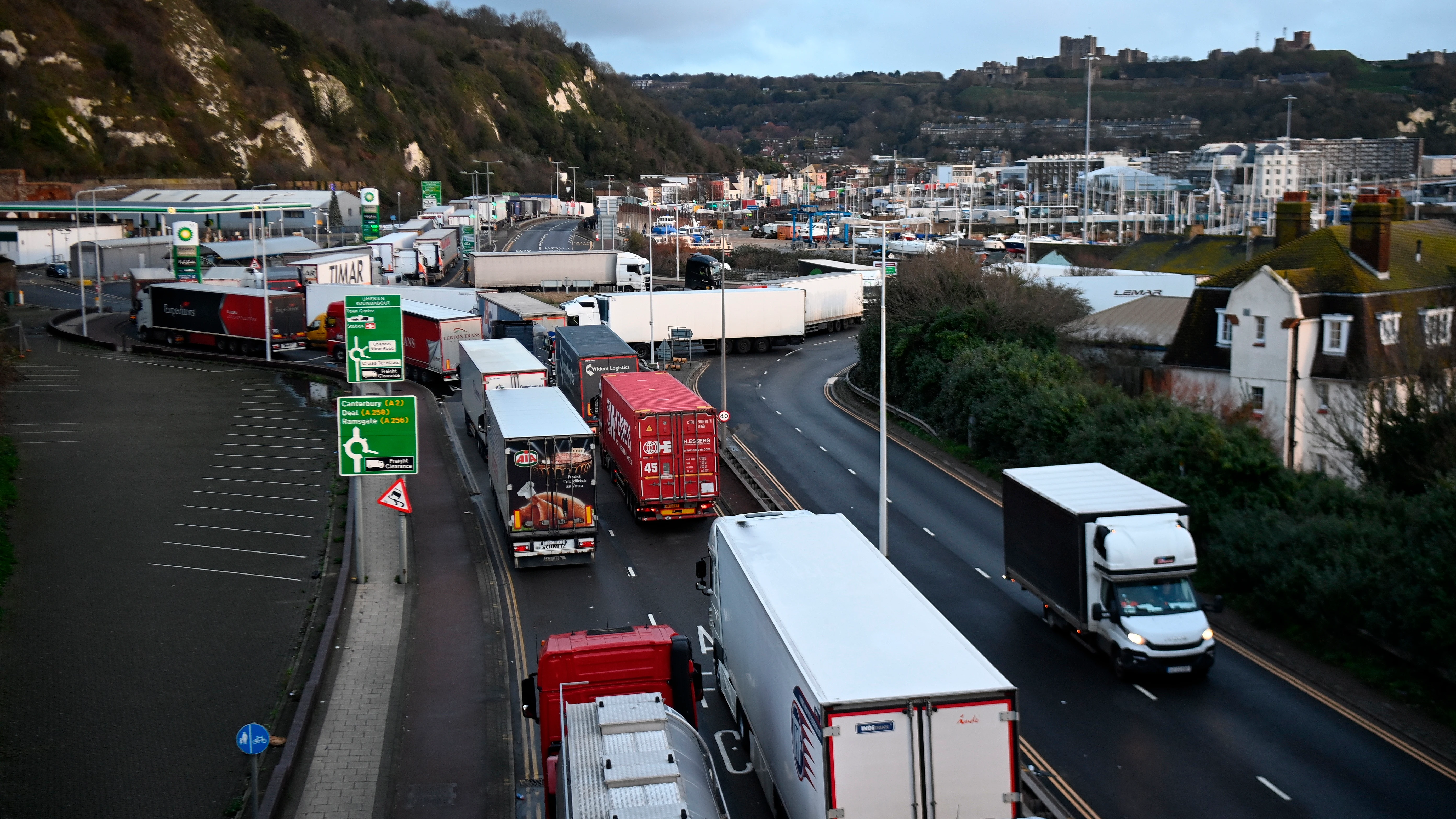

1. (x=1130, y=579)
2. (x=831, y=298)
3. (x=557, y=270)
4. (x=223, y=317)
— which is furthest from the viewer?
(x=557, y=270)

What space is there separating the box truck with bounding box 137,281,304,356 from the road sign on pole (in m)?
31.5

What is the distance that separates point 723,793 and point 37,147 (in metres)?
108

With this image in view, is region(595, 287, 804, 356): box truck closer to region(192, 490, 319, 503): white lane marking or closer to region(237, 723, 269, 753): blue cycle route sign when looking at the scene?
region(192, 490, 319, 503): white lane marking

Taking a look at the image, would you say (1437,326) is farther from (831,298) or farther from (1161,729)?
(831,298)

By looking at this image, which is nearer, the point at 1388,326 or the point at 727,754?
the point at 727,754

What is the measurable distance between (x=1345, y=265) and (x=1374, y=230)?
143cm

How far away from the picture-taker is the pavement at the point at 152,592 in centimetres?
1608

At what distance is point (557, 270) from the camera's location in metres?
74.8

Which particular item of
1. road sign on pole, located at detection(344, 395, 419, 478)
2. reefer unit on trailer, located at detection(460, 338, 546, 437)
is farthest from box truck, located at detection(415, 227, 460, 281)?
road sign on pole, located at detection(344, 395, 419, 478)

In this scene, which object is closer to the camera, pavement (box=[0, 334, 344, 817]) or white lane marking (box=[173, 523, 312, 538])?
pavement (box=[0, 334, 344, 817])

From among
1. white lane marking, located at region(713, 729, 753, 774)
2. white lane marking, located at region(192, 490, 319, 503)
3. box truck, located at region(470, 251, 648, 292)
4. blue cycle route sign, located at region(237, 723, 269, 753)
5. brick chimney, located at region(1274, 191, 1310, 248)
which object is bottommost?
white lane marking, located at region(713, 729, 753, 774)

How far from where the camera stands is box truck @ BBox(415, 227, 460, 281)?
8412 cm

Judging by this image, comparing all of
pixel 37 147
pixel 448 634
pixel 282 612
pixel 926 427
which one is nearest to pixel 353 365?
pixel 282 612

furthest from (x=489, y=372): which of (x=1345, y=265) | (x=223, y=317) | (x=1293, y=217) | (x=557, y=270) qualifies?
(x=557, y=270)
